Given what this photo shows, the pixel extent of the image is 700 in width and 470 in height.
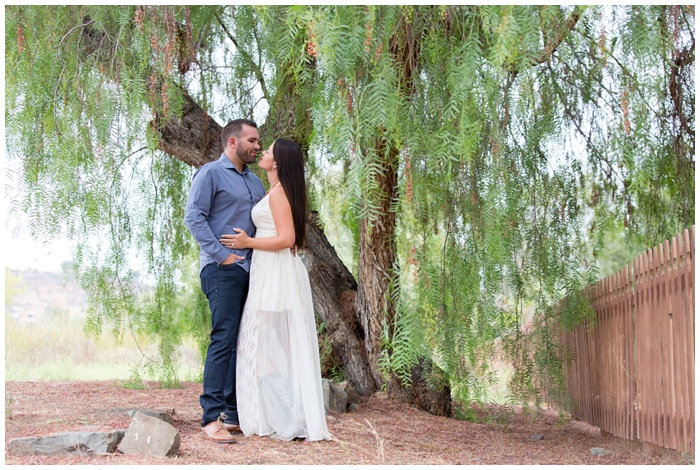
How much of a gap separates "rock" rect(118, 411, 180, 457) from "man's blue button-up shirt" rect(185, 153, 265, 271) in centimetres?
84

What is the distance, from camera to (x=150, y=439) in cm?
320

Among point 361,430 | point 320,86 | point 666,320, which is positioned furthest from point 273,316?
point 666,320

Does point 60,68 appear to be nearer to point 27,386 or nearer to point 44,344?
point 27,386

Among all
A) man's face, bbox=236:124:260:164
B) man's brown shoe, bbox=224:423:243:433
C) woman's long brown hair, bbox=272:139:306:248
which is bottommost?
man's brown shoe, bbox=224:423:243:433

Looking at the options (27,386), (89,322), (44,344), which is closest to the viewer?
(89,322)

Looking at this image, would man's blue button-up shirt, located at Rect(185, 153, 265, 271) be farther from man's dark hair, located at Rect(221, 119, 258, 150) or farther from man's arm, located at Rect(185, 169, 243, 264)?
man's dark hair, located at Rect(221, 119, 258, 150)

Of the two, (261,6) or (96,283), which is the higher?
(261,6)

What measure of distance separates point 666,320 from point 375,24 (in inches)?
83.7

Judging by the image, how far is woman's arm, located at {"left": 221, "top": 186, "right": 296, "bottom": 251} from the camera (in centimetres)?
367

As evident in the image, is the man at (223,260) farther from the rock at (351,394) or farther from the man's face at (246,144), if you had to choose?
the rock at (351,394)

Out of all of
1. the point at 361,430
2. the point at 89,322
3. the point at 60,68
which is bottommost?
the point at 361,430

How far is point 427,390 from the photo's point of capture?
5.01 meters

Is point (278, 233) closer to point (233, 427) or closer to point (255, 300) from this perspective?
point (255, 300)

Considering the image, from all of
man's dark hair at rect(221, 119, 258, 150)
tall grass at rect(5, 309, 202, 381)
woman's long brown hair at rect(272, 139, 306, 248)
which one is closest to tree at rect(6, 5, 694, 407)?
woman's long brown hair at rect(272, 139, 306, 248)
